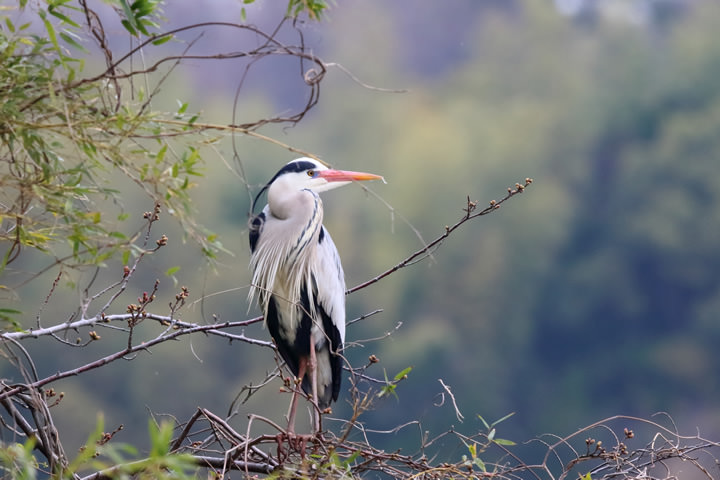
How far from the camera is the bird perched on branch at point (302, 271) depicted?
2066 millimetres

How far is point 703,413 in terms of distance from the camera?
30.1 feet

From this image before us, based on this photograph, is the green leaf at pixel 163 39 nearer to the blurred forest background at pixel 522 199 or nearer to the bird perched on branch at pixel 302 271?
the bird perched on branch at pixel 302 271

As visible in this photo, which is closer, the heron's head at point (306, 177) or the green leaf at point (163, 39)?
the green leaf at point (163, 39)

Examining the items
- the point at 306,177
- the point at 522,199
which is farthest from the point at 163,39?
the point at 522,199

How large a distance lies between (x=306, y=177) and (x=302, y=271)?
0.77 feet

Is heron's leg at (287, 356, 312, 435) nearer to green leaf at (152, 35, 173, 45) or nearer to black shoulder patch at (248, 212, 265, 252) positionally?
black shoulder patch at (248, 212, 265, 252)

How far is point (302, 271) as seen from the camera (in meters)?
2.13

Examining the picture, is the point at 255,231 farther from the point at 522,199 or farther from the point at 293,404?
the point at 522,199

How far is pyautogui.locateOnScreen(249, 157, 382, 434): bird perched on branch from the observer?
6.78 feet

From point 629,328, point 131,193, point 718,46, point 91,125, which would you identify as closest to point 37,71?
point 91,125

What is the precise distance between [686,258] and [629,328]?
115 cm

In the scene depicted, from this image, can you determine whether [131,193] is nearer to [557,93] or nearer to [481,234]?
[481,234]

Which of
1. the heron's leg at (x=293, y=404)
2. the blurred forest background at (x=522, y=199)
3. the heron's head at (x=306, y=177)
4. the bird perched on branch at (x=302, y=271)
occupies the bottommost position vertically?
the heron's leg at (x=293, y=404)

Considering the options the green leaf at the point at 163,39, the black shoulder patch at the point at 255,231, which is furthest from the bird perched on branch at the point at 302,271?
the green leaf at the point at 163,39
